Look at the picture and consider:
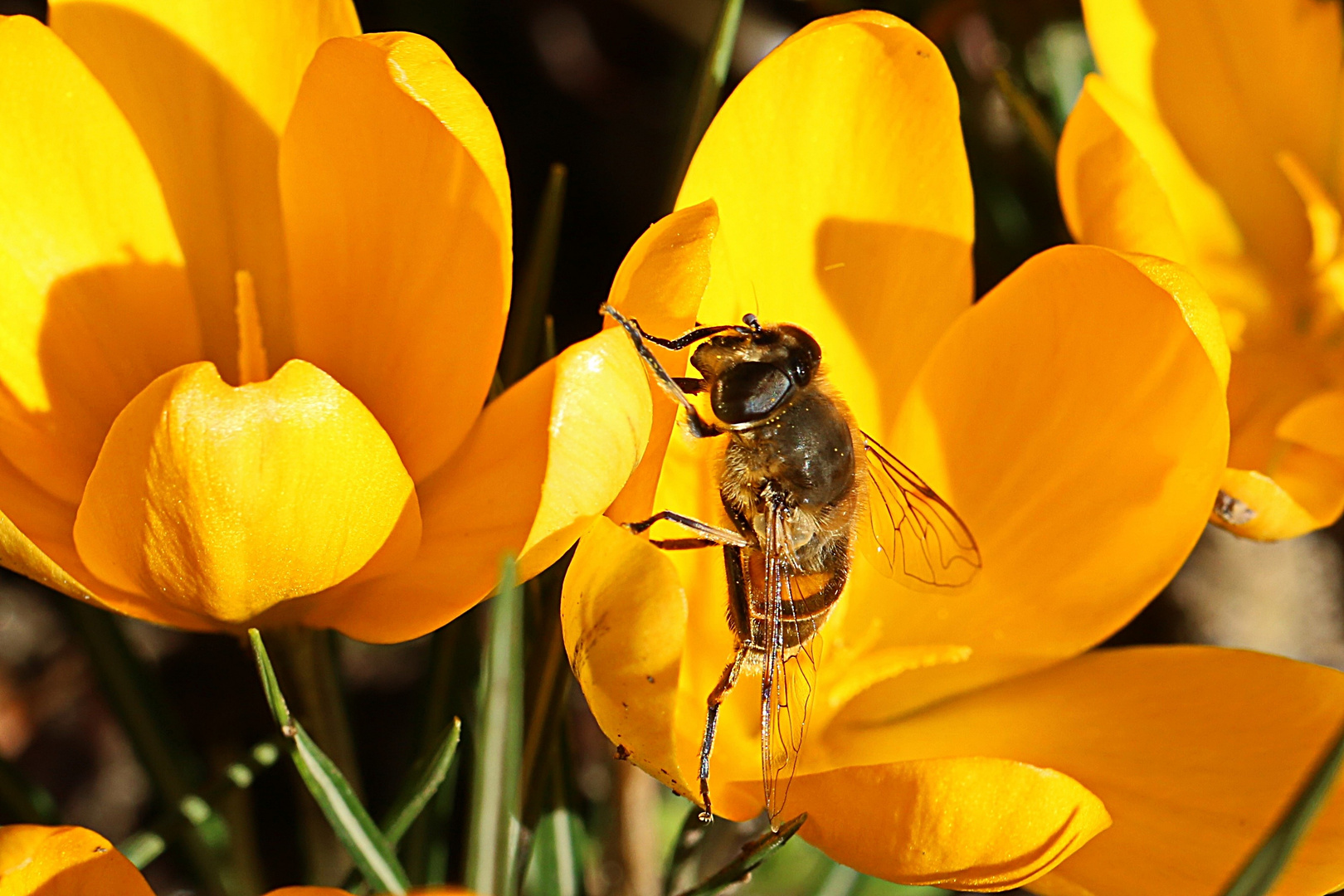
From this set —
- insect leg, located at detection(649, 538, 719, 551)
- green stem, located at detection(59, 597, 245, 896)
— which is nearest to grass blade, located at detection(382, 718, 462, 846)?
insect leg, located at detection(649, 538, 719, 551)

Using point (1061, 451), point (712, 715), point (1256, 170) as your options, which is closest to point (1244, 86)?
point (1256, 170)

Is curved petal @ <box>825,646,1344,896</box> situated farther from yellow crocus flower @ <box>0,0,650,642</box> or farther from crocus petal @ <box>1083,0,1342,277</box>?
crocus petal @ <box>1083,0,1342,277</box>

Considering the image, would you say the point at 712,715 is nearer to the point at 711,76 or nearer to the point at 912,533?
the point at 912,533

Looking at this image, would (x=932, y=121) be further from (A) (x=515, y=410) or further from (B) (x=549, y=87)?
(B) (x=549, y=87)

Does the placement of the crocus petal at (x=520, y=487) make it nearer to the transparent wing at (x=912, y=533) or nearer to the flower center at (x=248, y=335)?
the flower center at (x=248, y=335)

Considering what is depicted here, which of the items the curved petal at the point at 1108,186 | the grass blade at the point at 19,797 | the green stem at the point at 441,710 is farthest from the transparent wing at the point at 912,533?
the grass blade at the point at 19,797

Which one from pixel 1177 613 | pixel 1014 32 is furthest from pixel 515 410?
pixel 1177 613

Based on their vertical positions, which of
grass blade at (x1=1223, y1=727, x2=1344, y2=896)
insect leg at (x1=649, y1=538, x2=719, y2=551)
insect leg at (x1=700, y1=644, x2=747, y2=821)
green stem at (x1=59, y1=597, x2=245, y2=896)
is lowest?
green stem at (x1=59, y1=597, x2=245, y2=896)

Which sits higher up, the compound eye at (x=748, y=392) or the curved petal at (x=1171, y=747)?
the compound eye at (x=748, y=392)
